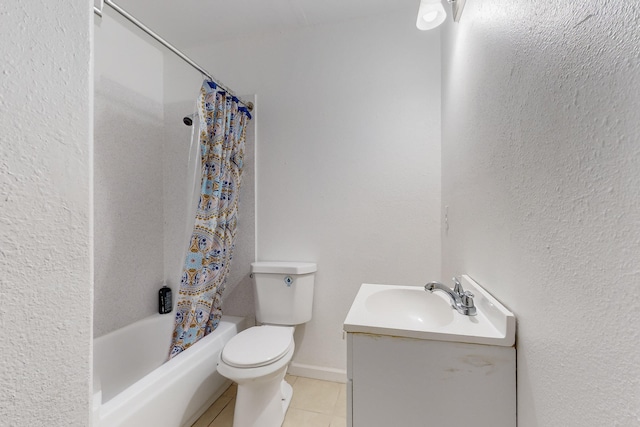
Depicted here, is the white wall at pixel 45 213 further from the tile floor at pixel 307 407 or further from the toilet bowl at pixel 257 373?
the tile floor at pixel 307 407

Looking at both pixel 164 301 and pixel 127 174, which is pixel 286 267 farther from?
pixel 127 174

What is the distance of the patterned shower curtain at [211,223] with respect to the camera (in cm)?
156

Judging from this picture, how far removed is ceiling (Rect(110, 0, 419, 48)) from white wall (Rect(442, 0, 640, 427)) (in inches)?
45.6

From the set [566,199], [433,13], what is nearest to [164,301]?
[566,199]

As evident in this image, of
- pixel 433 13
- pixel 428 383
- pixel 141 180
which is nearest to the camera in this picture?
pixel 428 383

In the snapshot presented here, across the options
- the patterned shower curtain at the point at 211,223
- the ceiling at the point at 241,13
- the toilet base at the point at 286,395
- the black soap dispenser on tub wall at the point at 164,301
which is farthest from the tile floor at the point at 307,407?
the ceiling at the point at 241,13

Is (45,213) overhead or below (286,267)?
overhead

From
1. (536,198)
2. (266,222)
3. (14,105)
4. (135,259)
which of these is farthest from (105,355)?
(536,198)

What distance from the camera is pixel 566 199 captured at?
17.6 inches

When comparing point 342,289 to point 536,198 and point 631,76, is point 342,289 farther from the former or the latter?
point 631,76

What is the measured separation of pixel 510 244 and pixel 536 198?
18 centimetres

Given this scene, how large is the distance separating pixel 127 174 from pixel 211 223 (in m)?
0.75

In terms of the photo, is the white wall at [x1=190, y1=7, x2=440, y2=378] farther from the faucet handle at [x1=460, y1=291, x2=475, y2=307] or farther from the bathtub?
the faucet handle at [x1=460, y1=291, x2=475, y2=307]

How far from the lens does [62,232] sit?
50 cm
